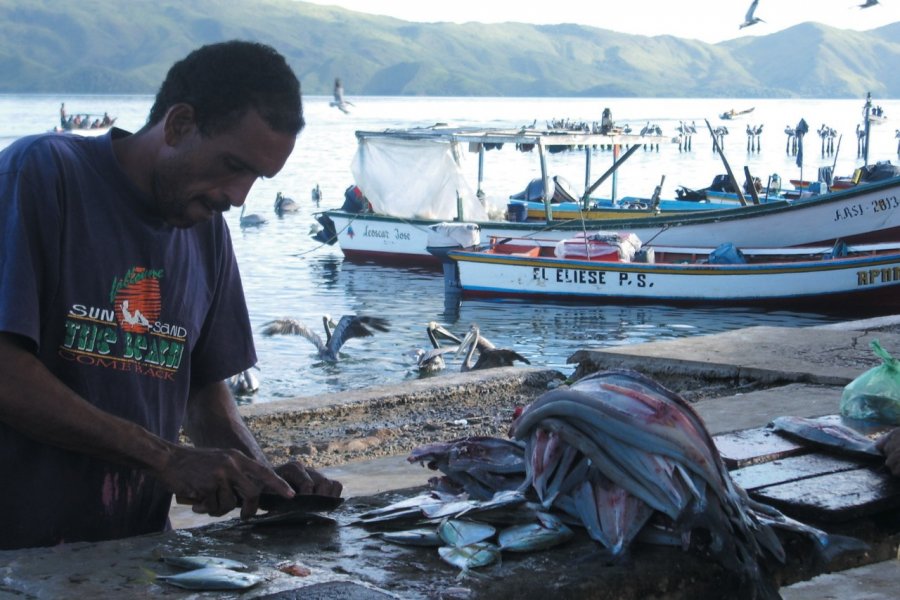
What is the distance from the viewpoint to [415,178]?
24109 millimetres

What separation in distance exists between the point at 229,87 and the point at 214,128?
0.10 m

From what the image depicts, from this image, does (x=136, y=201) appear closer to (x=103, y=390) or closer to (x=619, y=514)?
(x=103, y=390)

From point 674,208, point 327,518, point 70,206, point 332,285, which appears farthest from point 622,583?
point 674,208

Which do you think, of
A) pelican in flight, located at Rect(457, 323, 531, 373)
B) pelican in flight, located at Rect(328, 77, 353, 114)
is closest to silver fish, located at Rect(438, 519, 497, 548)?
pelican in flight, located at Rect(457, 323, 531, 373)

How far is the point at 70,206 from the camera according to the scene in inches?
98.3

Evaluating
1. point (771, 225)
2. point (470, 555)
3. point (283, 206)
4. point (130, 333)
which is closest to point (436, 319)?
point (771, 225)

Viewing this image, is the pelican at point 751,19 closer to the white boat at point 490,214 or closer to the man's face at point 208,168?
the white boat at point 490,214

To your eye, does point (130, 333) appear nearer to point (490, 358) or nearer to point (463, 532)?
point (463, 532)

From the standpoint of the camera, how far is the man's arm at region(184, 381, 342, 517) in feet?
9.91

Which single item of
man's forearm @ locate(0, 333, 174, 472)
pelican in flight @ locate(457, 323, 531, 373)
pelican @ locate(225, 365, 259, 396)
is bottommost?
pelican @ locate(225, 365, 259, 396)

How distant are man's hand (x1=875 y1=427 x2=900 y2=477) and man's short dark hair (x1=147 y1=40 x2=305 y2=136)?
2.36 meters

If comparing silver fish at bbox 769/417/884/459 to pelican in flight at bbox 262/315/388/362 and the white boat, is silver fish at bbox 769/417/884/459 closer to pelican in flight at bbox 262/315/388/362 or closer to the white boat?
pelican in flight at bbox 262/315/388/362

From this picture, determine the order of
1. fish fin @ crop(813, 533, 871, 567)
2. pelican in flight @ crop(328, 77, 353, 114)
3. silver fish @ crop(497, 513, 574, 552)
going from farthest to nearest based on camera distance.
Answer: pelican in flight @ crop(328, 77, 353, 114) < fish fin @ crop(813, 533, 871, 567) < silver fish @ crop(497, 513, 574, 552)

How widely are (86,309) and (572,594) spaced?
4.24 ft
